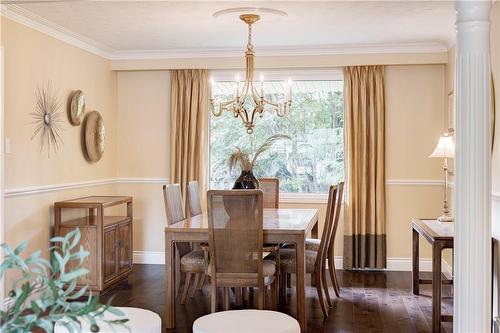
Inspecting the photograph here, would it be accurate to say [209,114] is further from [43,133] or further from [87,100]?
[43,133]

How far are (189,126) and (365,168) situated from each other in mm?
2077

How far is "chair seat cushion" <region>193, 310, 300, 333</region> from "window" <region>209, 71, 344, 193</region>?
12.4ft

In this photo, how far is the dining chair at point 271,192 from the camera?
6.01 meters

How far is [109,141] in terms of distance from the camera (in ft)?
22.3

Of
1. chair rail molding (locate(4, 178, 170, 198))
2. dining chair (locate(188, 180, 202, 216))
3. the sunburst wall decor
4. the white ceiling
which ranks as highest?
the white ceiling

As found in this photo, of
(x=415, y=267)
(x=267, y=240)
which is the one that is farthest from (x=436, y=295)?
(x=267, y=240)

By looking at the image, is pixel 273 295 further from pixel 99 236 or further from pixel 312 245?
pixel 99 236

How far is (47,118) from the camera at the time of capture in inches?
206

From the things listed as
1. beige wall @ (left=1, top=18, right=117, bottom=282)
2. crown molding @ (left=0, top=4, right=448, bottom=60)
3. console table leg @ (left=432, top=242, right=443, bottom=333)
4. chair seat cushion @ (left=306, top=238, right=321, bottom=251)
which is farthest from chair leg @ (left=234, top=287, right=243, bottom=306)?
crown molding @ (left=0, top=4, right=448, bottom=60)

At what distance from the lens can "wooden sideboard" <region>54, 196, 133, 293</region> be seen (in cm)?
525

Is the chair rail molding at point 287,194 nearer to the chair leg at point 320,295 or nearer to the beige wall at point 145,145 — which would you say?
the beige wall at point 145,145

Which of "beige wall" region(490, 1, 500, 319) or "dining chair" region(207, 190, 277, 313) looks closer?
"beige wall" region(490, 1, 500, 319)

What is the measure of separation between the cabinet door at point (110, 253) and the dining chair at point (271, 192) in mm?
1563

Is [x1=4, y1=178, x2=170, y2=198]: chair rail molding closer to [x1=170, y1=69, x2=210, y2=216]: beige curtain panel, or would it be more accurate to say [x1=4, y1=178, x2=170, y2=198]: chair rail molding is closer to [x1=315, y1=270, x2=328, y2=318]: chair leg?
[x1=170, y1=69, x2=210, y2=216]: beige curtain panel
